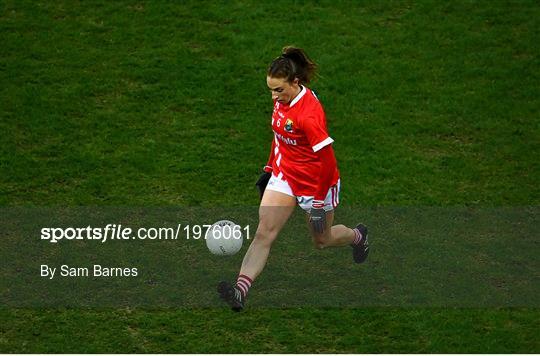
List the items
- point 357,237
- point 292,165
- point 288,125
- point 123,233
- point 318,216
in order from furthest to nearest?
point 123,233, point 357,237, point 292,165, point 318,216, point 288,125

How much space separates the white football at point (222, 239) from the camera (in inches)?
434

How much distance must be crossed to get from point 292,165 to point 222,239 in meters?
1.24

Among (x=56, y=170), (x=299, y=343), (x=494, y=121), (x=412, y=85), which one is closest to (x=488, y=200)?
(x=494, y=121)

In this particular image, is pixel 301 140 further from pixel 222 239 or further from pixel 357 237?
pixel 357 237

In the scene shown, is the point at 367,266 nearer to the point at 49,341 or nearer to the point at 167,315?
the point at 167,315

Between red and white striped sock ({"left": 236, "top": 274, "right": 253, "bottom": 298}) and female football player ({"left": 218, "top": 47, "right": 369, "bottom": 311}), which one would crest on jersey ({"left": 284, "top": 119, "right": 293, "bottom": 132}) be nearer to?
female football player ({"left": 218, "top": 47, "right": 369, "bottom": 311})

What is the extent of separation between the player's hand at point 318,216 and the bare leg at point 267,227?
0.95ft

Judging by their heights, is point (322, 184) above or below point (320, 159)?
below

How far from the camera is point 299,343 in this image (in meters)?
10.2

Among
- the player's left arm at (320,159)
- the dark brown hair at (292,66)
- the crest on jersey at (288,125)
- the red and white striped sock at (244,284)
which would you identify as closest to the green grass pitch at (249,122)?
the red and white striped sock at (244,284)

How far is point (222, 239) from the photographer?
11.0 meters

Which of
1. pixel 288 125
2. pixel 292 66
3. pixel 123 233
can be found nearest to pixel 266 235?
pixel 288 125

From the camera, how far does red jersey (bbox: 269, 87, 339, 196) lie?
33.2ft

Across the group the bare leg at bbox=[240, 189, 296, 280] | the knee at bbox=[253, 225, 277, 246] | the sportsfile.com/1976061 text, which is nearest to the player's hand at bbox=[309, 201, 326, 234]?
the bare leg at bbox=[240, 189, 296, 280]
